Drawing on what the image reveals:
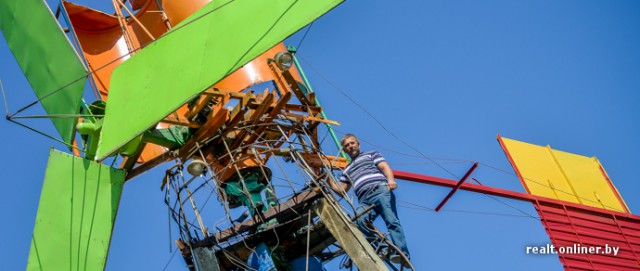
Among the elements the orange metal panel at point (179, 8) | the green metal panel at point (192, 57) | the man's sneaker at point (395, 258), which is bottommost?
the man's sneaker at point (395, 258)

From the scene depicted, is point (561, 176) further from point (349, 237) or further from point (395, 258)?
point (349, 237)

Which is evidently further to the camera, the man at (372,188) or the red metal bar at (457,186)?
the red metal bar at (457,186)

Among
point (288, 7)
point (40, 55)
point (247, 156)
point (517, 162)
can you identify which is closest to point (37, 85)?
point (40, 55)

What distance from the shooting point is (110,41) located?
19656 mm

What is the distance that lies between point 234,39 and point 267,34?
56cm

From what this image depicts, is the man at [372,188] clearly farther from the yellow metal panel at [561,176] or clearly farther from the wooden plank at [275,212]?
the yellow metal panel at [561,176]

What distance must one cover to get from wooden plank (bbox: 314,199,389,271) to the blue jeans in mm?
350

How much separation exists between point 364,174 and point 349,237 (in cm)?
116

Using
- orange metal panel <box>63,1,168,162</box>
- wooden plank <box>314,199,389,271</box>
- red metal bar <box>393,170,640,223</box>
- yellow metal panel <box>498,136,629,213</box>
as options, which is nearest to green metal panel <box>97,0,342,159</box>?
wooden plank <box>314,199,389,271</box>

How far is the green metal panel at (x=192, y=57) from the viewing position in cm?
1198

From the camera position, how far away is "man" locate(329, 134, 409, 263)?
1186cm

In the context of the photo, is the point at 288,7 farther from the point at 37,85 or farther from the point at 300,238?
the point at 37,85

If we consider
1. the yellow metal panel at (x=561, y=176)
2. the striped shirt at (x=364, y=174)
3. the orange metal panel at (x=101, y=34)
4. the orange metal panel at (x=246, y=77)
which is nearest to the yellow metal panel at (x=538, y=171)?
the yellow metal panel at (x=561, y=176)

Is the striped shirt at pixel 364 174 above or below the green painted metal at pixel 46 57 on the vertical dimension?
below
